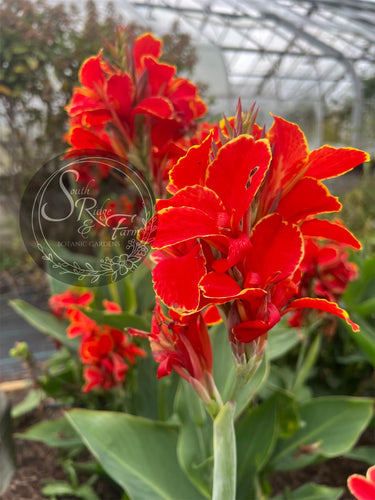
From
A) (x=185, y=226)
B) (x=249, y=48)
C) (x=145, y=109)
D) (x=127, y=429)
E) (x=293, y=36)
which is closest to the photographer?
(x=185, y=226)

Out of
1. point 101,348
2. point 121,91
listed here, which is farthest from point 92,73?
point 101,348

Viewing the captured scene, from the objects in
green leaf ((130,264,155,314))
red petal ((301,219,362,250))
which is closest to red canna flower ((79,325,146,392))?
green leaf ((130,264,155,314))

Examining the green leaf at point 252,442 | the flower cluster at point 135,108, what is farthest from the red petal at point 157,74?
the green leaf at point 252,442

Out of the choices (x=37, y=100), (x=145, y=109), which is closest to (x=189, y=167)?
(x=145, y=109)

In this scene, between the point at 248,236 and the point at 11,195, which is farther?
the point at 11,195

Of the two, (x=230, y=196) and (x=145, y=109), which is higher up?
(x=145, y=109)

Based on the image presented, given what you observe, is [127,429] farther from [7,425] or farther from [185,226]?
[185,226]
